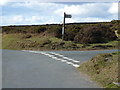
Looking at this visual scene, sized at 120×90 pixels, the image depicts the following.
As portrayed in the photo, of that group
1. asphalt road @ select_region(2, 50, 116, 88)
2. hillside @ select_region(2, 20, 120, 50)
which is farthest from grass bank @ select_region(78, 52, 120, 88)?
hillside @ select_region(2, 20, 120, 50)

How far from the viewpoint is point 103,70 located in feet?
31.7

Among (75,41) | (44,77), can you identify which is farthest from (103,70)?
(75,41)

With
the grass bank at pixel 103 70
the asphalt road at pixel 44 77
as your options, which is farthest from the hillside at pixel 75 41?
the asphalt road at pixel 44 77

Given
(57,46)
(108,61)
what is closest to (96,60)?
(108,61)

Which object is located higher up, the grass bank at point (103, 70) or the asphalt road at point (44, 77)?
the grass bank at point (103, 70)

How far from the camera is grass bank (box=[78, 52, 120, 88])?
8.30 meters

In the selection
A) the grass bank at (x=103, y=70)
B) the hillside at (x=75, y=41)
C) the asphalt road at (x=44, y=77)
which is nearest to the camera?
the asphalt road at (x=44, y=77)

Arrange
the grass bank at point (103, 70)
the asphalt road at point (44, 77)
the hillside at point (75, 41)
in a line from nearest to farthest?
the asphalt road at point (44, 77) → the grass bank at point (103, 70) → the hillside at point (75, 41)

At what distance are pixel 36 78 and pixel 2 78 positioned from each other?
1085 mm

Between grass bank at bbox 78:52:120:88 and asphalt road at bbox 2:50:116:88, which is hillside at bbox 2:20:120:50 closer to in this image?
grass bank at bbox 78:52:120:88

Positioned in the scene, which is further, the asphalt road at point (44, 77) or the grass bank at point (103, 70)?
the grass bank at point (103, 70)

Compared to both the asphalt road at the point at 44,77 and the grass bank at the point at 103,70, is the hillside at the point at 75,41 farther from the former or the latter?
the asphalt road at the point at 44,77

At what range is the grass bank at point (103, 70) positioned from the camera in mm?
8302

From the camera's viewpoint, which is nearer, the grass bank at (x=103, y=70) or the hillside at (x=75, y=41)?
the grass bank at (x=103, y=70)
